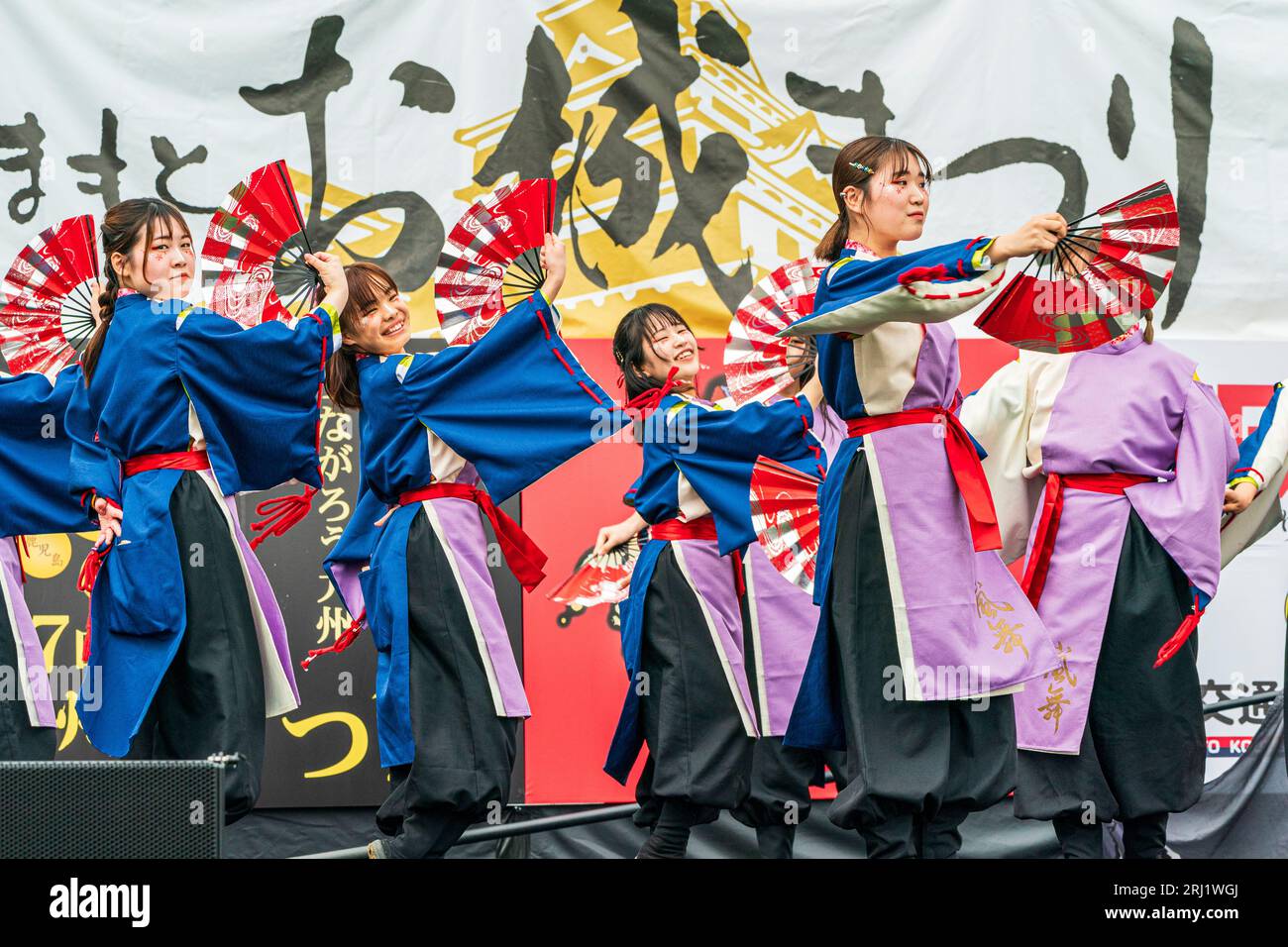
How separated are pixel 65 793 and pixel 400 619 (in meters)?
1.64

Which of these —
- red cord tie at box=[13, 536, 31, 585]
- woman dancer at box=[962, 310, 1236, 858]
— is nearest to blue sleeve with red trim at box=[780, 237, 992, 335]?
woman dancer at box=[962, 310, 1236, 858]

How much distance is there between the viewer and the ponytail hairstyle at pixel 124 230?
415 cm

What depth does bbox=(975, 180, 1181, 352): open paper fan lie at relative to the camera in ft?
12.0

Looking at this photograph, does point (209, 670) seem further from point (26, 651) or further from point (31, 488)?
point (31, 488)

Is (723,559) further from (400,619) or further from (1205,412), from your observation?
(1205,412)

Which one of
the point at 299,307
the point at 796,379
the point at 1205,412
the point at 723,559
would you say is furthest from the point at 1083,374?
the point at 299,307

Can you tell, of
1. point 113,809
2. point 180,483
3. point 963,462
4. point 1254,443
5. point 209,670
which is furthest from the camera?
point 1254,443

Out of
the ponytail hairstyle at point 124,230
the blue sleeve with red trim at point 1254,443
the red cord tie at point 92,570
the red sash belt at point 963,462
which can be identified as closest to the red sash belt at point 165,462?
the red cord tie at point 92,570

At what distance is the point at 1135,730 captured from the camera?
13.6ft

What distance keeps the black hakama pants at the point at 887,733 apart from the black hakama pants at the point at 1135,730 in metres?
0.59

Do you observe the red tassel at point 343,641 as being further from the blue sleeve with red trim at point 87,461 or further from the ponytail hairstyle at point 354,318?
the blue sleeve with red trim at point 87,461

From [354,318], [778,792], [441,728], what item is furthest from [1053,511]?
[354,318]

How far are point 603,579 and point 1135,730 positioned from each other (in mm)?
1792

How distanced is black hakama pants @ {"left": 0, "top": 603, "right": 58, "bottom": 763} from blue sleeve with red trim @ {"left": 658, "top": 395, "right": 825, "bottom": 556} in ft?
6.84
